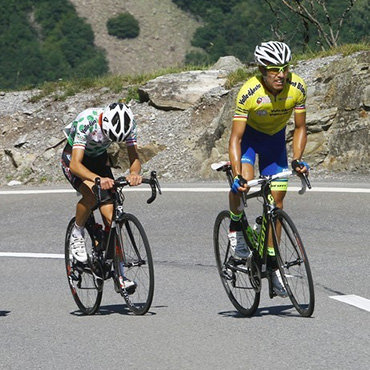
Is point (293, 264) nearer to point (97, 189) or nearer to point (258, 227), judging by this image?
point (258, 227)

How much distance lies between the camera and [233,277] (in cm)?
756

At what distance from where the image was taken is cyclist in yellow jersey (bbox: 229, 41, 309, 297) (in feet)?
23.7

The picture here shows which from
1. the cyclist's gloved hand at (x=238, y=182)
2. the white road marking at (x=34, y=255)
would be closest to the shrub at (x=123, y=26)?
the white road marking at (x=34, y=255)

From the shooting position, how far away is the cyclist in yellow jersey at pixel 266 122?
7.23 meters

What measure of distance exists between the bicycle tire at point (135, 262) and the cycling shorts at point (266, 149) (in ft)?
3.36

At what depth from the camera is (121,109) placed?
707 centimetres

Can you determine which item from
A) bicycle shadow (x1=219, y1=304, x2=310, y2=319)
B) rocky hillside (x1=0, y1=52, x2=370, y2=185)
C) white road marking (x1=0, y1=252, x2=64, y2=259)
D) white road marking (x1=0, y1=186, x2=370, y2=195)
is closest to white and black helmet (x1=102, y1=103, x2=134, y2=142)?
bicycle shadow (x1=219, y1=304, x2=310, y2=319)

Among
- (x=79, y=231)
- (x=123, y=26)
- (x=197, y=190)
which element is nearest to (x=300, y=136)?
(x=79, y=231)

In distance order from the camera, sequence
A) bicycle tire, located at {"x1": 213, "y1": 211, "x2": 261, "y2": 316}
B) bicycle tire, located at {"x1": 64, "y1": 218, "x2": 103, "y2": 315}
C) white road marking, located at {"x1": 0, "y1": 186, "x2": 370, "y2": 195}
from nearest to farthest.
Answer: bicycle tire, located at {"x1": 213, "y1": 211, "x2": 261, "y2": 316} → bicycle tire, located at {"x1": 64, "y1": 218, "x2": 103, "y2": 315} → white road marking, located at {"x1": 0, "y1": 186, "x2": 370, "y2": 195}

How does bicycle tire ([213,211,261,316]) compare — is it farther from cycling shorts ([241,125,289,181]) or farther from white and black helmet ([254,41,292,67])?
white and black helmet ([254,41,292,67])

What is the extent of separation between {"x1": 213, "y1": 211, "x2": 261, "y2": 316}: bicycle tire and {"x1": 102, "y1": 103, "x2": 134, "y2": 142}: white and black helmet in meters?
1.07

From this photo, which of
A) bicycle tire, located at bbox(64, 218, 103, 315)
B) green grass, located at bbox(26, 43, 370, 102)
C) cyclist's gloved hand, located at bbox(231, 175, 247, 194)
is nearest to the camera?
cyclist's gloved hand, located at bbox(231, 175, 247, 194)

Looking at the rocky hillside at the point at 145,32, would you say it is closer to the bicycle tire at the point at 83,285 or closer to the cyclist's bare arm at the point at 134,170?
the bicycle tire at the point at 83,285

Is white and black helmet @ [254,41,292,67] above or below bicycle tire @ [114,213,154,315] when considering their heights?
above
